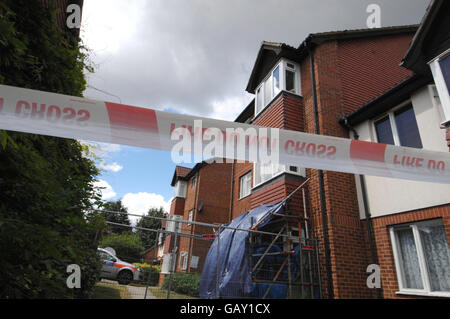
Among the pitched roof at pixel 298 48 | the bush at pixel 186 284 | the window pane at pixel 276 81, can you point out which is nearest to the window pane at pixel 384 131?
the window pane at pixel 276 81

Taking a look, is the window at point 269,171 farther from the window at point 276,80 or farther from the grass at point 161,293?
the grass at point 161,293

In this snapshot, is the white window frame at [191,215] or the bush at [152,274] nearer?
the bush at [152,274]

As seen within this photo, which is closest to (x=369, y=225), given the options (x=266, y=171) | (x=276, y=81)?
(x=266, y=171)

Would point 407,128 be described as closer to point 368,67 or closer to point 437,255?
point 437,255

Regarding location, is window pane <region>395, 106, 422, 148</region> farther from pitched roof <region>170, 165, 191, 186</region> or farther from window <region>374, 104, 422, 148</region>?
pitched roof <region>170, 165, 191, 186</region>

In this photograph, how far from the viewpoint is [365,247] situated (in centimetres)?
725

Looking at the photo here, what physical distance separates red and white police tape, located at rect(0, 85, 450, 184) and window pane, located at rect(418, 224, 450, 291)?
229 centimetres

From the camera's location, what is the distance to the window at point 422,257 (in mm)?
5668

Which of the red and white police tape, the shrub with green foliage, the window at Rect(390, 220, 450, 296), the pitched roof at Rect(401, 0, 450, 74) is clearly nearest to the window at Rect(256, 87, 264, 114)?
the pitched roof at Rect(401, 0, 450, 74)

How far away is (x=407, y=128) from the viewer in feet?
22.9

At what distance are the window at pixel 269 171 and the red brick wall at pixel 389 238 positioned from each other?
2.43m

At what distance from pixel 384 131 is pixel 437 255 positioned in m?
3.28

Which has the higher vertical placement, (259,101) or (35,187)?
(259,101)

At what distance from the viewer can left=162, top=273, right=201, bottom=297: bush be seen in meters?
6.97
